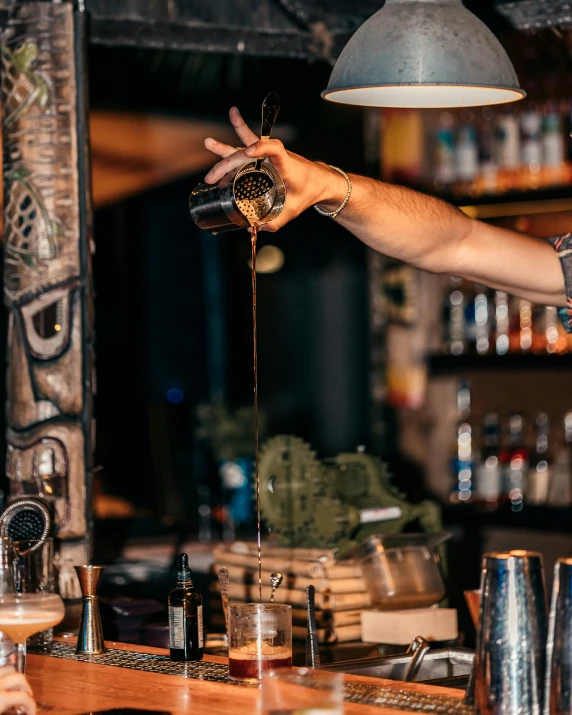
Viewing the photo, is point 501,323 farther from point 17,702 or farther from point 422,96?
point 17,702

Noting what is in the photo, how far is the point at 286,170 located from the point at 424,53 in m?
0.33

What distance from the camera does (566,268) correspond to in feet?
8.87

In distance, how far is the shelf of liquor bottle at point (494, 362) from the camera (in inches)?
179

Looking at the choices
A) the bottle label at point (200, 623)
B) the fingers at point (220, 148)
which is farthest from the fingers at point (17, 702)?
Result: the fingers at point (220, 148)

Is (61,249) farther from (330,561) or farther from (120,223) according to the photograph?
(120,223)

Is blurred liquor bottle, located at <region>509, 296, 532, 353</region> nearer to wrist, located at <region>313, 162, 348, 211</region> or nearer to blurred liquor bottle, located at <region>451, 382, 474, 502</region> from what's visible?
blurred liquor bottle, located at <region>451, 382, 474, 502</region>

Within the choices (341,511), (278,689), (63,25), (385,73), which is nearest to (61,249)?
(63,25)

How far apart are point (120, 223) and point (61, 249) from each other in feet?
12.6

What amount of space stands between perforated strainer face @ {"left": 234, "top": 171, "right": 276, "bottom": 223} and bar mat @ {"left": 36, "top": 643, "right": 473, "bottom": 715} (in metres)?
0.82

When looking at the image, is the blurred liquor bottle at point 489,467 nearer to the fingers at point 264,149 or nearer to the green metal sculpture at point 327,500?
the green metal sculpture at point 327,500

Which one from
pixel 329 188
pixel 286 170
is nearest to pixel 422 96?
pixel 329 188

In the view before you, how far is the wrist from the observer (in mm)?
2416

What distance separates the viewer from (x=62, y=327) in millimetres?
2998

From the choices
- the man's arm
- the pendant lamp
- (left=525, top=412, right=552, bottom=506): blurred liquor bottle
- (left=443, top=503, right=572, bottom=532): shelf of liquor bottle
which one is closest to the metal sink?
the man's arm
